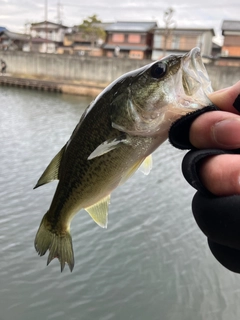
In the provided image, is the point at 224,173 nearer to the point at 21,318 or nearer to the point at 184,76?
the point at 184,76

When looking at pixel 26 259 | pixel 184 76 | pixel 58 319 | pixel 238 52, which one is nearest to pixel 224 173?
pixel 184 76

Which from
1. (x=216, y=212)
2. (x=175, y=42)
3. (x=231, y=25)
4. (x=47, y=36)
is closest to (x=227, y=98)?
(x=216, y=212)

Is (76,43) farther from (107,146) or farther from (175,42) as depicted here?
(107,146)

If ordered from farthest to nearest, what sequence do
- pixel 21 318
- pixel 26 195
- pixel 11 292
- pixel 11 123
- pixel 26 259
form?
1. pixel 11 123
2. pixel 26 195
3. pixel 26 259
4. pixel 11 292
5. pixel 21 318

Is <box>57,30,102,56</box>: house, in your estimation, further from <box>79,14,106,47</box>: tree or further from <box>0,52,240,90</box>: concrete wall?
<box>0,52,240,90</box>: concrete wall

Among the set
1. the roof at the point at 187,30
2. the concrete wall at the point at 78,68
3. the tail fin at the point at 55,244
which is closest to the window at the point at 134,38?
the roof at the point at 187,30

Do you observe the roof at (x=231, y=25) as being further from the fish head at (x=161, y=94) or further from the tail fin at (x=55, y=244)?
the tail fin at (x=55, y=244)
